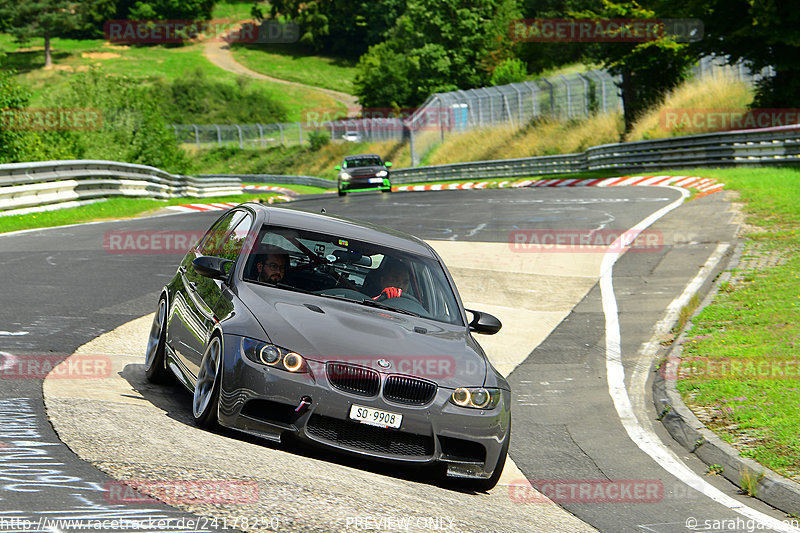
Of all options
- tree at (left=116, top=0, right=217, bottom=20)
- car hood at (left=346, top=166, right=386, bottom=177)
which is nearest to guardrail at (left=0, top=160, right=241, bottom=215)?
car hood at (left=346, top=166, right=386, bottom=177)

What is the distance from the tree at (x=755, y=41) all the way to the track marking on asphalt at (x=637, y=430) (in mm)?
18276

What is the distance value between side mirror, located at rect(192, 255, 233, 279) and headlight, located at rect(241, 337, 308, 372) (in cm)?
118

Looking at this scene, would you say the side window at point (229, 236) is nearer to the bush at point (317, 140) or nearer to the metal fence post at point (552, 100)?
the metal fence post at point (552, 100)

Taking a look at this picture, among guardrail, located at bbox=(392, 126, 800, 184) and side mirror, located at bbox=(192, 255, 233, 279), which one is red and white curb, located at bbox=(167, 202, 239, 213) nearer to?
guardrail, located at bbox=(392, 126, 800, 184)

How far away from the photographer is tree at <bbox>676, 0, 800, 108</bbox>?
30281mm

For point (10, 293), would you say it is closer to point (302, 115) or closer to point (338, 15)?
point (302, 115)

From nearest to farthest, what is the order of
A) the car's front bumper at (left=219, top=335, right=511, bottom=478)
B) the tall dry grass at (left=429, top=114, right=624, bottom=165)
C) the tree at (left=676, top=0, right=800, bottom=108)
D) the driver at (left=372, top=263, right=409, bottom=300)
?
the car's front bumper at (left=219, top=335, right=511, bottom=478) < the driver at (left=372, top=263, right=409, bottom=300) < the tree at (left=676, top=0, right=800, bottom=108) < the tall dry grass at (left=429, top=114, right=624, bottom=165)

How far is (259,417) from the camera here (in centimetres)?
608

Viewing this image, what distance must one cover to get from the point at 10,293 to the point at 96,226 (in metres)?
9.59

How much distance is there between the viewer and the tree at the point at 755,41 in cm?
3028

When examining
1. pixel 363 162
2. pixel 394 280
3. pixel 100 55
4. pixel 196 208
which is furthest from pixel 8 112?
pixel 100 55

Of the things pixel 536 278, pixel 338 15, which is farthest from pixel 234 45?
pixel 536 278

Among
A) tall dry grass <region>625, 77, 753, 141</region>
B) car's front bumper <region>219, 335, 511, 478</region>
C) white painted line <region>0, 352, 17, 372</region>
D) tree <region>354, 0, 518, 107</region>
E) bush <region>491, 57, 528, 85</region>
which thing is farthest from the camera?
tree <region>354, 0, 518, 107</region>

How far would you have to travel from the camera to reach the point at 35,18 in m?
121
